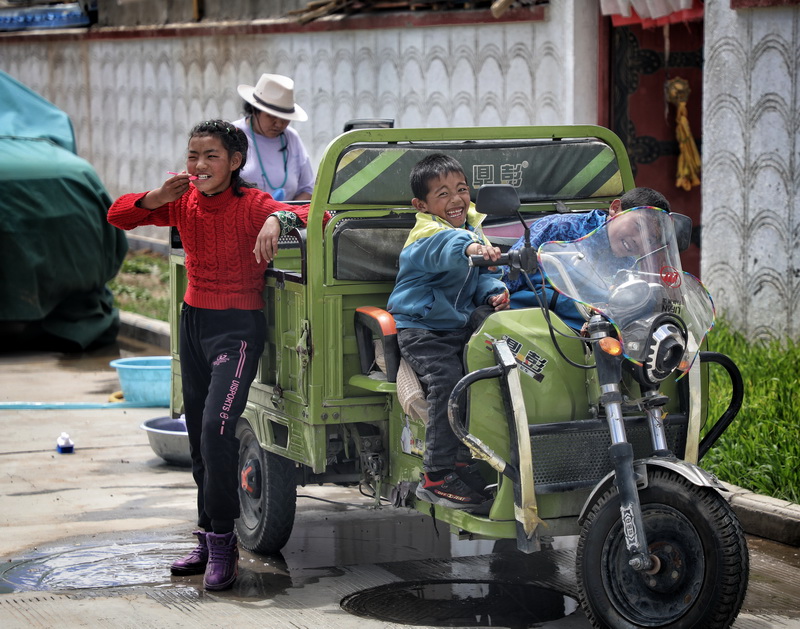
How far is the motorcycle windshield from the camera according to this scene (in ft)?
15.2

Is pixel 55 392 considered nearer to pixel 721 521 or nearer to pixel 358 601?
pixel 358 601

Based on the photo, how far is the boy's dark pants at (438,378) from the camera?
4809 mm

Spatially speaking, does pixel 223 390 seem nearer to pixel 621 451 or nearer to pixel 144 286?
pixel 621 451

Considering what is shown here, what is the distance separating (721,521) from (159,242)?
1360cm

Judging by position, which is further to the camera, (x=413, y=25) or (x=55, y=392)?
(x=413, y=25)

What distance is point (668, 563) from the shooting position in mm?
4473

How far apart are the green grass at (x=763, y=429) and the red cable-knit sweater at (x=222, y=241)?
8.46 ft

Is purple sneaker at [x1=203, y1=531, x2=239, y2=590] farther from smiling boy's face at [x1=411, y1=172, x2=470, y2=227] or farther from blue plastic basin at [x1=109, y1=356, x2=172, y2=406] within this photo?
blue plastic basin at [x1=109, y1=356, x2=172, y2=406]

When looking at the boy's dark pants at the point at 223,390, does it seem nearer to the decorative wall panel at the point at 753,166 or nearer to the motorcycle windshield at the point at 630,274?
the motorcycle windshield at the point at 630,274

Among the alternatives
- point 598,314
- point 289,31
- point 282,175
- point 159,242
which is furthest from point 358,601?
point 159,242

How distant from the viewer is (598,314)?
465 cm

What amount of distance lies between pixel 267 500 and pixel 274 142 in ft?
8.23

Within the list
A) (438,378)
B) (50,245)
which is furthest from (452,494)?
(50,245)

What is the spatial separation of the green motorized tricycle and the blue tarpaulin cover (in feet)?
20.3
